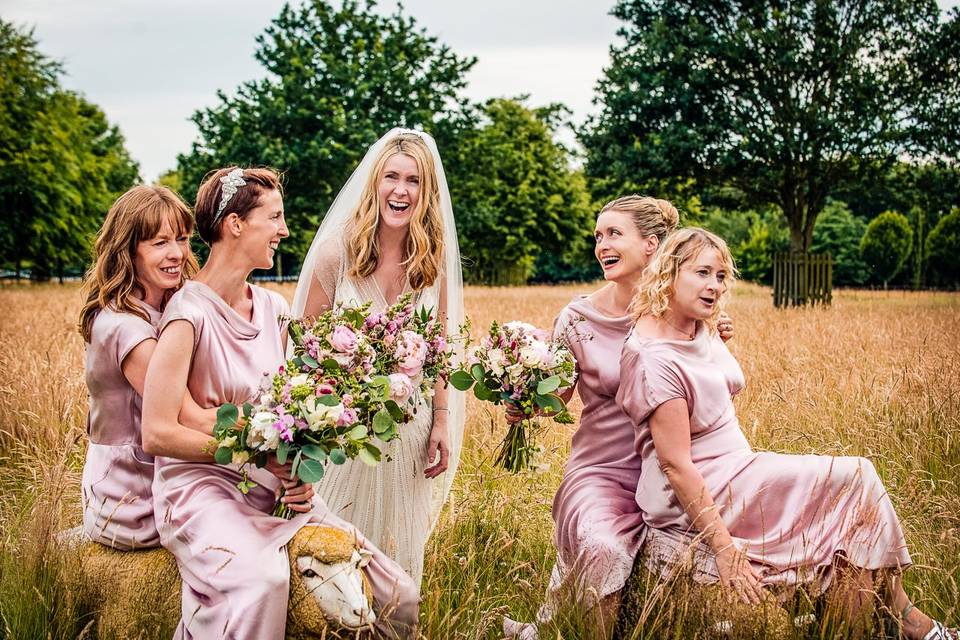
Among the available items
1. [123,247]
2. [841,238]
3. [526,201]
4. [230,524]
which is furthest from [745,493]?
[841,238]

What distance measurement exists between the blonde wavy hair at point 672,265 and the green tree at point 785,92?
17014 mm

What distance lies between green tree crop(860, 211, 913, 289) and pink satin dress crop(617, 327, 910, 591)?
113 feet

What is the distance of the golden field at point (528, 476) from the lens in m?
3.19

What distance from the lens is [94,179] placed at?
38938 millimetres

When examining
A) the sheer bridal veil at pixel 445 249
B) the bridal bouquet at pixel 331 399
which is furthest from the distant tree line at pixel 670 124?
the bridal bouquet at pixel 331 399

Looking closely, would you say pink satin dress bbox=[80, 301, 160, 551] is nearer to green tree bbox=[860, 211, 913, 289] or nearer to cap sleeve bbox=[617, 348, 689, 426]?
cap sleeve bbox=[617, 348, 689, 426]

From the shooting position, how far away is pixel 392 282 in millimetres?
4000

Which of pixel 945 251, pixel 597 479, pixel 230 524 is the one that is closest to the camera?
pixel 230 524

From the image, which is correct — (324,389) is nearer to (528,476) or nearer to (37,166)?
(528,476)

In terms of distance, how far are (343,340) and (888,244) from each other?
3670cm

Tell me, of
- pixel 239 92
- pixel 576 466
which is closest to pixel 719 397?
pixel 576 466

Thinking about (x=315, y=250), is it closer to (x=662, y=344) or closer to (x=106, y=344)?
(x=106, y=344)

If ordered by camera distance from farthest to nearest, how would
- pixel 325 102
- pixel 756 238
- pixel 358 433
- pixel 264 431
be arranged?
pixel 756 238 → pixel 325 102 → pixel 358 433 → pixel 264 431

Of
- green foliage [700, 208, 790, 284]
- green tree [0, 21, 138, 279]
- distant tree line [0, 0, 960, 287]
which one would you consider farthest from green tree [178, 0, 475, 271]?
green foliage [700, 208, 790, 284]
